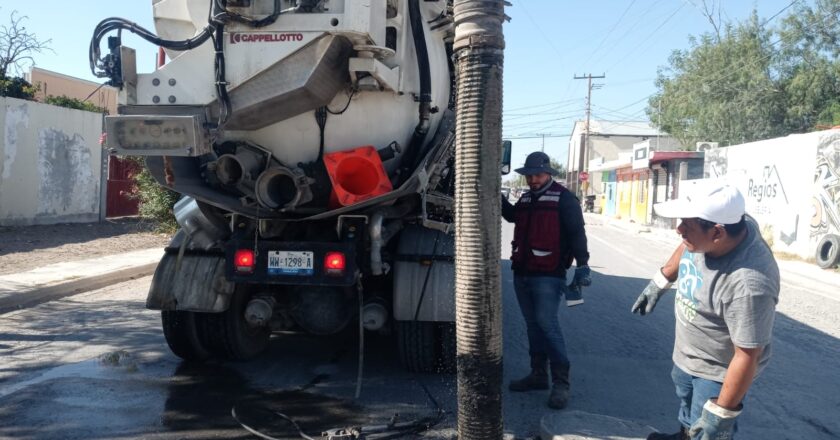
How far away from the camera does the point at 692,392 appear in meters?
3.28

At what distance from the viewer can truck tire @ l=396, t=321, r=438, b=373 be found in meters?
5.24

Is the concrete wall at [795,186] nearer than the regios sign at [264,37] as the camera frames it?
No

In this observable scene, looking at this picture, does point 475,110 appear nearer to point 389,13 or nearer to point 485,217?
point 485,217

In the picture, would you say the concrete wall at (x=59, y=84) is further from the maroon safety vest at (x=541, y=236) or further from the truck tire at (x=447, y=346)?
the maroon safety vest at (x=541, y=236)

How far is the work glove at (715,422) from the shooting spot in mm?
2766

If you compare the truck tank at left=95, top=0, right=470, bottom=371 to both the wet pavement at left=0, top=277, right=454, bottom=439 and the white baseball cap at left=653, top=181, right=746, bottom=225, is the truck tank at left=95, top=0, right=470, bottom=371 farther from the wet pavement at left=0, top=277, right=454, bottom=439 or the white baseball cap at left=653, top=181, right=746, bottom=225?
the white baseball cap at left=653, top=181, right=746, bottom=225

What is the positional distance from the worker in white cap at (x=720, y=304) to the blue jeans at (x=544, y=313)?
68.0 inches

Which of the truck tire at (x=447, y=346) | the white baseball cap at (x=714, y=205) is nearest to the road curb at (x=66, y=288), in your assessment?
the truck tire at (x=447, y=346)

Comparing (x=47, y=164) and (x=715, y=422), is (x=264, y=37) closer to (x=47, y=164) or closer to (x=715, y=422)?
(x=715, y=422)

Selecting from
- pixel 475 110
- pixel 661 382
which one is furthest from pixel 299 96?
pixel 661 382

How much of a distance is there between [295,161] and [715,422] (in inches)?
129

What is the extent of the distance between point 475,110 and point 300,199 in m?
2.22

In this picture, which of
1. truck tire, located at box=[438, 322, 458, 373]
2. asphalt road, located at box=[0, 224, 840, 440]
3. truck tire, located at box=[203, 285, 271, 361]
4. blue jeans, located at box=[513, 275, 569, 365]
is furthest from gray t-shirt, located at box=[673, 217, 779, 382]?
truck tire, located at box=[203, 285, 271, 361]

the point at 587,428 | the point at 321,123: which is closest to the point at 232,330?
the point at 321,123
